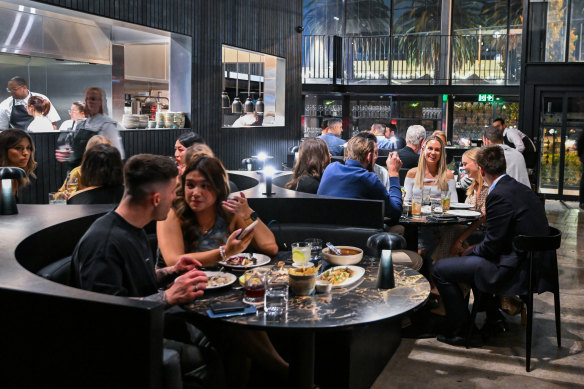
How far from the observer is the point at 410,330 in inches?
196

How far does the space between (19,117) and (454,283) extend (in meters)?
5.04

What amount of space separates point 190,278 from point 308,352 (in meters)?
0.64

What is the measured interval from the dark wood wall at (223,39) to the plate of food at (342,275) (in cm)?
452

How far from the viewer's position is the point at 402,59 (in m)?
15.6

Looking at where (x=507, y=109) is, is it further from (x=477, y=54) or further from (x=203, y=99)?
(x=203, y=99)

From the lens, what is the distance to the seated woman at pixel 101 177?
4.24 metres

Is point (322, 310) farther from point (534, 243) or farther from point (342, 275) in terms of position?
point (534, 243)

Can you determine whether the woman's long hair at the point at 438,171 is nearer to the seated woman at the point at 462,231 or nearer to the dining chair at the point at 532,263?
the seated woman at the point at 462,231

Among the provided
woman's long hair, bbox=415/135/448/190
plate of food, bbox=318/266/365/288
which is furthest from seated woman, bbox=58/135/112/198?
woman's long hair, bbox=415/135/448/190

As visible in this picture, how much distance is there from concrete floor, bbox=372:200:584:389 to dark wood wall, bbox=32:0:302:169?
189 inches

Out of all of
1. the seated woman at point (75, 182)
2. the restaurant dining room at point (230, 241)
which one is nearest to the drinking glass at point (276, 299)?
the restaurant dining room at point (230, 241)

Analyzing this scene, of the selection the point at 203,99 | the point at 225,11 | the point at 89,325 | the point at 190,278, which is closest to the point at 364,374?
the point at 190,278

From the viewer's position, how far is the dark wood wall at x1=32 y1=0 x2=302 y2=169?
25.4 feet

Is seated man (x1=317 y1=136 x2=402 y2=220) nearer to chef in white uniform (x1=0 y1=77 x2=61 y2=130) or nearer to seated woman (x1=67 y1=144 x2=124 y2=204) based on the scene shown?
seated woman (x1=67 y1=144 x2=124 y2=204)
